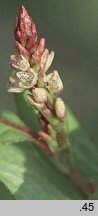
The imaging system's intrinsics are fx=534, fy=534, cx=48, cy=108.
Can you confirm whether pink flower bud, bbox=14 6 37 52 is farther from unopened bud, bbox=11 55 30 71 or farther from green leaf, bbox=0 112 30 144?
green leaf, bbox=0 112 30 144

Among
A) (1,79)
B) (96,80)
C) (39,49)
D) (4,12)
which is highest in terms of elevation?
(39,49)

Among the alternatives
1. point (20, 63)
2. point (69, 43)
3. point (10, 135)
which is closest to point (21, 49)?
point (20, 63)

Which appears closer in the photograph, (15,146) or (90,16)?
(15,146)

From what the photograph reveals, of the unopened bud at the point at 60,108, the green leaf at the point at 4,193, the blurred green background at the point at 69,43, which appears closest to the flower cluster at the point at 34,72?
the unopened bud at the point at 60,108

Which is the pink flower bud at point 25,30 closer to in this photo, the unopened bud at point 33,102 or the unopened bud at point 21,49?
the unopened bud at point 21,49

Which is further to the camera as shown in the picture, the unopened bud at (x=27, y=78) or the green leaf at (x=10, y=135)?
the green leaf at (x=10, y=135)

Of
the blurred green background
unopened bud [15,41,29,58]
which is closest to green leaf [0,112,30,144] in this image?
unopened bud [15,41,29,58]

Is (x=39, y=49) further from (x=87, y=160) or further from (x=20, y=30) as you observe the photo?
(x=87, y=160)

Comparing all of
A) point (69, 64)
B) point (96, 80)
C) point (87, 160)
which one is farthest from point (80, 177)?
point (69, 64)

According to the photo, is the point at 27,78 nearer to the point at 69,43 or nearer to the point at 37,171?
the point at 37,171
